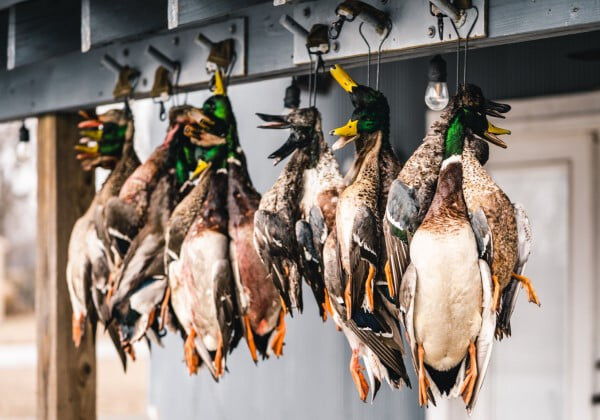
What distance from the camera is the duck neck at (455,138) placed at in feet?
5.41

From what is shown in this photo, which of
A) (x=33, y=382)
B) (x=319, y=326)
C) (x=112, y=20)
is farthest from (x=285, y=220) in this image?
(x=33, y=382)

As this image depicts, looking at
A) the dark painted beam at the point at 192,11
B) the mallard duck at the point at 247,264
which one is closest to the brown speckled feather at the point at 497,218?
the mallard duck at the point at 247,264

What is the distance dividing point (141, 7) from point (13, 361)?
434 inches

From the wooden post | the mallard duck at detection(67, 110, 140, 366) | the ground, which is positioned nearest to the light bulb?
the mallard duck at detection(67, 110, 140, 366)

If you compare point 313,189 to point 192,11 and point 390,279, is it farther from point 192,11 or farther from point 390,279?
point 192,11

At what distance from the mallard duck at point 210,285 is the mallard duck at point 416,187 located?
49 cm

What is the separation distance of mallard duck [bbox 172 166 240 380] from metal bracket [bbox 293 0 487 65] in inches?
16.4

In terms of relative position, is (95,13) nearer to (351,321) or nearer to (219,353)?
(219,353)

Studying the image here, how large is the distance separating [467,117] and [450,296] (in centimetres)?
34

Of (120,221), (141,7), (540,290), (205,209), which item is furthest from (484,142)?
(540,290)

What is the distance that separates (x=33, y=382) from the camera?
35.0ft

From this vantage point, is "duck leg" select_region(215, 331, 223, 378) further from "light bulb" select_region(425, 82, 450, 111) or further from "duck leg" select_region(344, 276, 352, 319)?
"light bulb" select_region(425, 82, 450, 111)

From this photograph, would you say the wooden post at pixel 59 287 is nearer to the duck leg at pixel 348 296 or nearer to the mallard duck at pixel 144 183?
the mallard duck at pixel 144 183

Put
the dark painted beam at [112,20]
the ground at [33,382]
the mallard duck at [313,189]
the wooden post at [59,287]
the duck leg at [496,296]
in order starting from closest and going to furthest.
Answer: the duck leg at [496,296] → the mallard duck at [313,189] → the dark painted beam at [112,20] → the wooden post at [59,287] → the ground at [33,382]
